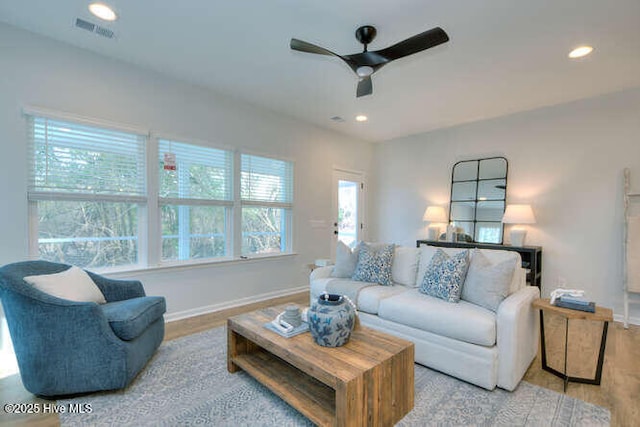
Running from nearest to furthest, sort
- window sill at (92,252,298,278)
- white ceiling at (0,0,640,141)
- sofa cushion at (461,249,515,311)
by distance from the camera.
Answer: white ceiling at (0,0,640,141), sofa cushion at (461,249,515,311), window sill at (92,252,298,278)

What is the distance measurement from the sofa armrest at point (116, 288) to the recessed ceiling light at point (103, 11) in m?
2.00

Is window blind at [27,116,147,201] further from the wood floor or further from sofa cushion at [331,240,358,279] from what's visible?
sofa cushion at [331,240,358,279]

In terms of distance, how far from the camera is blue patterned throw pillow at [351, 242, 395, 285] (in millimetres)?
2947

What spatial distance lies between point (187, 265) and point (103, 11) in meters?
2.36

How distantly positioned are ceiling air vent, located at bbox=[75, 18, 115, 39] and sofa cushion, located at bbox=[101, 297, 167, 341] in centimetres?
218

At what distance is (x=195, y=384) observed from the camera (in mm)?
2021

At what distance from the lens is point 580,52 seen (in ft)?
8.29

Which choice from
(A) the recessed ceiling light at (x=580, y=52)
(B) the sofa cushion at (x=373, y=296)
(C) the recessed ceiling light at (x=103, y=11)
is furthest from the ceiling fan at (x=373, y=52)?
(B) the sofa cushion at (x=373, y=296)

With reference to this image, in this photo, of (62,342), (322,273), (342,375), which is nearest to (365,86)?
(322,273)

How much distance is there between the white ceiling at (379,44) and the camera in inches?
80.9

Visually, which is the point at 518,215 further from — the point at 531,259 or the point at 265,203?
the point at 265,203

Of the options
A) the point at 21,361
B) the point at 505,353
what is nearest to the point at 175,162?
the point at 21,361

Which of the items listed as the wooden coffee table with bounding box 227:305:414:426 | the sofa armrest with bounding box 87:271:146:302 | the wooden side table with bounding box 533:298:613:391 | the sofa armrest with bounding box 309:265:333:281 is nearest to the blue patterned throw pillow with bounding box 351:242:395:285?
the sofa armrest with bounding box 309:265:333:281

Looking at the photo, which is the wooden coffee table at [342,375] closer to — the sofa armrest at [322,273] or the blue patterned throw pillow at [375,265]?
the blue patterned throw pillow at [375,265]
